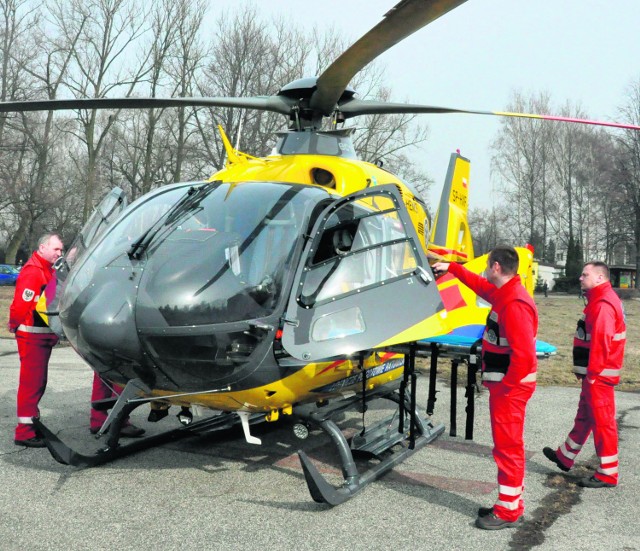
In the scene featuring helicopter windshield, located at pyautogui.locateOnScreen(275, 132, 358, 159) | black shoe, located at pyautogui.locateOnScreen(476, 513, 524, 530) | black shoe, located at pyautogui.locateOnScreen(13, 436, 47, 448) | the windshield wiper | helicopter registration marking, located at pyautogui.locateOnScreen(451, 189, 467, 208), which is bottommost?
black shoe, located at pyautogui.locateOnScreen(13, 436, 47, 448)

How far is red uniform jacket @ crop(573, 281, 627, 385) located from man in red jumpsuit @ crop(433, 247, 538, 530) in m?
0.96

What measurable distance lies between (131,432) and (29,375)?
1.06 meters

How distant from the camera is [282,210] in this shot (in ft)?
14.8

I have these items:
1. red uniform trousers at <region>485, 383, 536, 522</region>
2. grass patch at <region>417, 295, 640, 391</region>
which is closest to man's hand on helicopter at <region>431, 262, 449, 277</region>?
red uniform trousers at <region>485, 383, 536, 522</region>

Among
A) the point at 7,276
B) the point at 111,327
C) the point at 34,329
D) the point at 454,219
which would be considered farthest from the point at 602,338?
the point at 7,276

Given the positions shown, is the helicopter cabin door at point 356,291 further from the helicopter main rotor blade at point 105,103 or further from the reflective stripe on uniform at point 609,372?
the helicopter main rotor blade at point 105,103

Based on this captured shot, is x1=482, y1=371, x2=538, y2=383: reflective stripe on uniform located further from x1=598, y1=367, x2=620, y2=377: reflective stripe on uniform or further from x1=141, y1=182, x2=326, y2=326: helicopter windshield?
x1=141, y1=182, x2=326, y2=326: helicopter windshield

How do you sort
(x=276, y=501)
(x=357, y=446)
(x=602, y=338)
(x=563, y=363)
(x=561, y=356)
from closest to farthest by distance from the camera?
(x=276, y=501), (x=602, y=338), (x=357, y=446), (x=563, y=363), (x=561, y=356)

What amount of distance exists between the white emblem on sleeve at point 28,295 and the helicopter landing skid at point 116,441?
1.18 meters

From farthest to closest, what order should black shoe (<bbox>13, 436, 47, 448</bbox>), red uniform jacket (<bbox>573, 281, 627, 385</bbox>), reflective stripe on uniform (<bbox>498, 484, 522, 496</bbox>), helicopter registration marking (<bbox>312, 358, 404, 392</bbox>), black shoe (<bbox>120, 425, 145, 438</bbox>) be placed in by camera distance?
black shoe (<bbox>120, 425, 145, 438</bbox>), black shoe (<bbox>13, 436, 47, 448</bbox>), red uniform jacket (<bbox>573, 281, 627, 385</bbox>), helicopter registration marking (<bbox>312, 358, 404, 392</bbox>), reflective stripe on uniform (<bbox>498, 484, 522, 496</bbox>)

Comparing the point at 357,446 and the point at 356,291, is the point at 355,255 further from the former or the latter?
the point at 357,446

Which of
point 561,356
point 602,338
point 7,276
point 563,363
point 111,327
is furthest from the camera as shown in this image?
point 7,276

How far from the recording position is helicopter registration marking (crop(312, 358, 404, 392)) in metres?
4.71

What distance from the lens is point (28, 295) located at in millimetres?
5520
